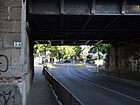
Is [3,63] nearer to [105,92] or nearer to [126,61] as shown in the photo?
[105,92]

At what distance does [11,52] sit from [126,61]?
29440mm

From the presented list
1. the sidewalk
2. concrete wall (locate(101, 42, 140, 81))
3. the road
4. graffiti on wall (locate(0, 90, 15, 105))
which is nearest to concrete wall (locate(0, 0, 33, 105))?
graffiti on wall (locate(0, 90, 15, 105))

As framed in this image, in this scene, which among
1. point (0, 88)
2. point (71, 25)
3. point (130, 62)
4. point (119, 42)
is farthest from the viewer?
point (119, 42)

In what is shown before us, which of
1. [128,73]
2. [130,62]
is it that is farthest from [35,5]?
[130,62]

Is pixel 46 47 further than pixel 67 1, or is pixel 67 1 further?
pixel 46 47

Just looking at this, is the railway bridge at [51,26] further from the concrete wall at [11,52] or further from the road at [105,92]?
the road at [105,92]

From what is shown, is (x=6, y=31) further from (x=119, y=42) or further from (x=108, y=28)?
(x=119, y=42)

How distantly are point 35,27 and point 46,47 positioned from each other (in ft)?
174

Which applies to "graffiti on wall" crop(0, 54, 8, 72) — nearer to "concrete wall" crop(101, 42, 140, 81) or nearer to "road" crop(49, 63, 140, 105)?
"road" crop(49, 63, 140, 105)

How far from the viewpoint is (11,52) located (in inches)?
397

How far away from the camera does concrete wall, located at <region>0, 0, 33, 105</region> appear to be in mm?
9891

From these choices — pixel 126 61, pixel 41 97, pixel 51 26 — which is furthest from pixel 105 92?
pixel 126 61

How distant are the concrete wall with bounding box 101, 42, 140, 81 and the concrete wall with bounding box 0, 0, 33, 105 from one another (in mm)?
22019

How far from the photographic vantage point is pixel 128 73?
33500 mm
